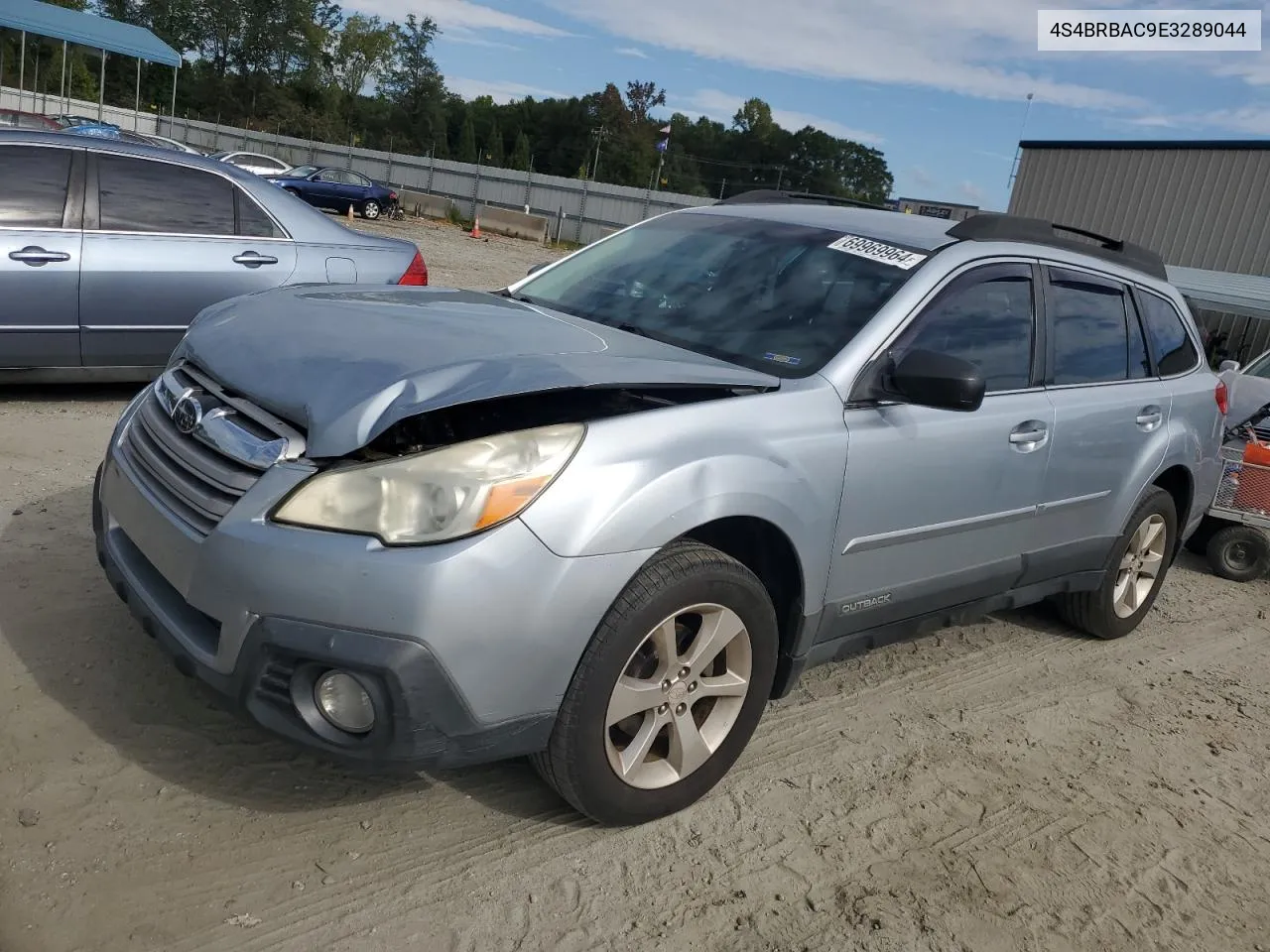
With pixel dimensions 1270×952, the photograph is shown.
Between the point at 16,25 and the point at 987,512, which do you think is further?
the point at 16,25

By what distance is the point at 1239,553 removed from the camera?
21.5ft

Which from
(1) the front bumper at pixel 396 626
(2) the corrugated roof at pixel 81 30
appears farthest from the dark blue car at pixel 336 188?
(1) the front bumper at pixel 396 626

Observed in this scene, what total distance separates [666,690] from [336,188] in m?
28.6

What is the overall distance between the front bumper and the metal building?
15.1 m

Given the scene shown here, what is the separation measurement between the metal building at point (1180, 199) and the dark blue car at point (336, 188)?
1786cm

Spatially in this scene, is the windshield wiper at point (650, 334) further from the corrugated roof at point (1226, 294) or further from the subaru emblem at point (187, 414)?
the corrugated roof at point (1226, 294)

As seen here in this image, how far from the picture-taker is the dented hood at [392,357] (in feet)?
7.89

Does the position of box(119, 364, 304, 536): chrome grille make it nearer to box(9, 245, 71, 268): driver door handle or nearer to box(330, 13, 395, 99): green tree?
box(9, 245, 71, 268): driver door handle

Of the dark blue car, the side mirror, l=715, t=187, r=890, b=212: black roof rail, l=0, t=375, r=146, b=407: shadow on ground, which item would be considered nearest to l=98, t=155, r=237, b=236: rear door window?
l=0, t=375, r=146, b=407: shadow on ground

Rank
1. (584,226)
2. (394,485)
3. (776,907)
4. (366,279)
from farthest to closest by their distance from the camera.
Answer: (584,226), (366,279), (776,907), (394,485)

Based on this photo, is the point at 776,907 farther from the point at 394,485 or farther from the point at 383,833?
the point at 394,485

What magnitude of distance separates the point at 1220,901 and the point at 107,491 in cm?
344

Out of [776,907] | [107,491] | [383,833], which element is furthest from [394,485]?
[776,907]

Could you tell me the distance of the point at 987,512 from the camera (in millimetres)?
3629
